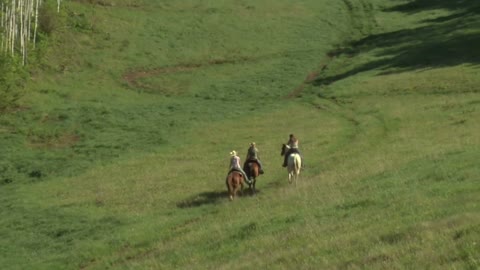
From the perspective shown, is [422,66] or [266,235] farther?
[422,66]

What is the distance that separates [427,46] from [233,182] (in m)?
48.8

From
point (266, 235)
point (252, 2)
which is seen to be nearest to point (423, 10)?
point (252, 2)

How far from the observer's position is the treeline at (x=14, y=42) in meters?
59.4

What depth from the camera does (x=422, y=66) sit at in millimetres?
67188

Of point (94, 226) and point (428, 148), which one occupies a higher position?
point (428, 148)

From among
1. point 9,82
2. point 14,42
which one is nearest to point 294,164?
point 9,82

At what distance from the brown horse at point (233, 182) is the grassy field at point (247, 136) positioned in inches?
26.4

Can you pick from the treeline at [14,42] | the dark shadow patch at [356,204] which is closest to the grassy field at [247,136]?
the dark shadow patch at [356,204]

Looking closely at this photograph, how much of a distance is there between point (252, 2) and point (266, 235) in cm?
8311

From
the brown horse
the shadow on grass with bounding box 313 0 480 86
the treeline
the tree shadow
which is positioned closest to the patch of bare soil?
the treeline

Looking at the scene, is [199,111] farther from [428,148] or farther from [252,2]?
[252,2]

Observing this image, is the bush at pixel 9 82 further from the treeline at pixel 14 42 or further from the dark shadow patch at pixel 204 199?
the dark shadow patch at pixel 204 199

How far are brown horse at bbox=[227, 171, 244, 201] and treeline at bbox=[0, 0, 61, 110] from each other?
32.7 meters

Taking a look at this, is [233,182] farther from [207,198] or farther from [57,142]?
[57,142]
